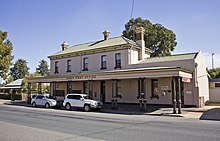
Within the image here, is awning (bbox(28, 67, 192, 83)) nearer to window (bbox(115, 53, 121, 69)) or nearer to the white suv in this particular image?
the white suv

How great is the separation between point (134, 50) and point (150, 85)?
5301mm

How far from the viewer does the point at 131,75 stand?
20188mm

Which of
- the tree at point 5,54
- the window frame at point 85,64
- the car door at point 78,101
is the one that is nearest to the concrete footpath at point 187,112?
the car door at point 78,101

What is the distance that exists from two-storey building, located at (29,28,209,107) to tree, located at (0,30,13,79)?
10309 millimetres

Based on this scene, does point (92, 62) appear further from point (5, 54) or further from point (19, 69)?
point (19, 69)

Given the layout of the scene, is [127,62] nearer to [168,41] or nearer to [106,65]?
[106,65]

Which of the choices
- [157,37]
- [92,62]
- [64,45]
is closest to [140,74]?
[92,62]

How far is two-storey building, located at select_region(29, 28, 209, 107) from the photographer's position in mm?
19922

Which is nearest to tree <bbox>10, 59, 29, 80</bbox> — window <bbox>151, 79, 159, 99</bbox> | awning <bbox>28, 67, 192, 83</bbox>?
awning <bbox>28, 67, 192, 83</bbox>

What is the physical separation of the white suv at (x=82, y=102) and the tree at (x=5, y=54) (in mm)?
22295

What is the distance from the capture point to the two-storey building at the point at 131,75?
19.9 metres

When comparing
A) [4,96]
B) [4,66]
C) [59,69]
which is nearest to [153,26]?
[59,69]

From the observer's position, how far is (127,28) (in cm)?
4478

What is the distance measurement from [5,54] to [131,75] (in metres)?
28.5
